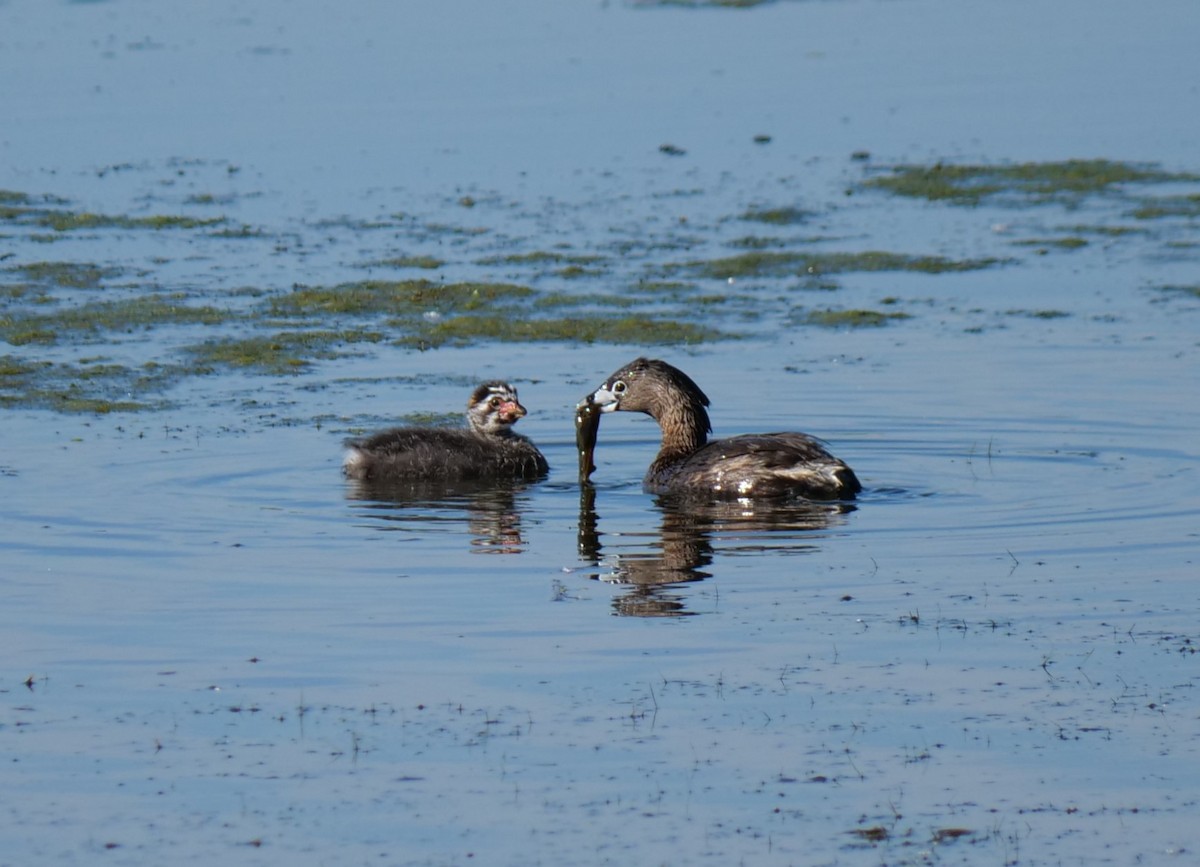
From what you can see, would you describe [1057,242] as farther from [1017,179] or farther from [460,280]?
[460,280]

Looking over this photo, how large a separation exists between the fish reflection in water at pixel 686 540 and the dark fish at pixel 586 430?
0.45 metres

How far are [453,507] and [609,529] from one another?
1.35 metres

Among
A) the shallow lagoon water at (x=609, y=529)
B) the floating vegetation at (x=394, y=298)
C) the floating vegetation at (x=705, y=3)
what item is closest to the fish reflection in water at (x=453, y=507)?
the shallow lagoon water at (x=609, y=529)

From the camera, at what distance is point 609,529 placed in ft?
43.5

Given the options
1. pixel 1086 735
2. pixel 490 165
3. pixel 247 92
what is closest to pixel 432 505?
pixel 1086 735

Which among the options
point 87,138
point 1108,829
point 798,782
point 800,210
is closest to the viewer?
point 1108,829

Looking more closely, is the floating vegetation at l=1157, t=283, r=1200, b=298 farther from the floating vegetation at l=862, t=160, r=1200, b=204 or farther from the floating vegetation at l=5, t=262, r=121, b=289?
the floating vegetation at l=5, t=262, r=121, b=289

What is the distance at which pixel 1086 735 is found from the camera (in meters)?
8.56

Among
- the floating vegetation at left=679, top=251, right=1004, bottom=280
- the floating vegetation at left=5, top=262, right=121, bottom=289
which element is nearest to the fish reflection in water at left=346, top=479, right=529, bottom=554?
the floating vegetation at left=679, top=251, right=1004, bottom=280

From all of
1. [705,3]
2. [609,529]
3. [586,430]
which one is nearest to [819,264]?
[586,430]

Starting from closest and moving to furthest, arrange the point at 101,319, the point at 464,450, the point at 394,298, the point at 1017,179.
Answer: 1. the point at 464,450
2. the point at 101,319
3. the point at 394,298
4. the point at 1017,179

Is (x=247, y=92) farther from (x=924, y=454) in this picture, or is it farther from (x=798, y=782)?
(x=798, y=782)

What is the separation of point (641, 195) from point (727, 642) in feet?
45.4

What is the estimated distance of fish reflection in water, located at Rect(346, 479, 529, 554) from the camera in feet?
42.5
